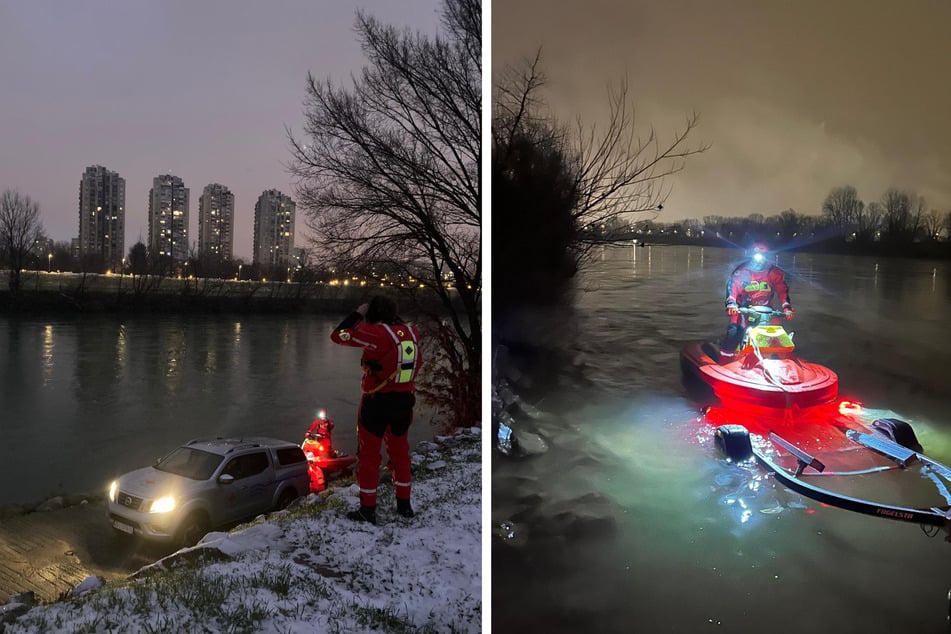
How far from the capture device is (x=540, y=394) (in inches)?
79.2

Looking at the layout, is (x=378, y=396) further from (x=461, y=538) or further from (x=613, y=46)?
(x=613, y=46)

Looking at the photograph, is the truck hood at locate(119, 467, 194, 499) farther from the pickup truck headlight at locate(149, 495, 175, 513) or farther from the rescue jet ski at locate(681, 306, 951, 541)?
the rescue jet ski at locate(681, 306, 951, 541)

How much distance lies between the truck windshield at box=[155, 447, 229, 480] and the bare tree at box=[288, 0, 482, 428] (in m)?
0.81

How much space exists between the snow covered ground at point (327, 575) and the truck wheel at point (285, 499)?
30 mm

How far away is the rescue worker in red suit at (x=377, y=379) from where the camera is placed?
1996 millimetres

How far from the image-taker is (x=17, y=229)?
1.70m

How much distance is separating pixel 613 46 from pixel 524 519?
63.6 inches

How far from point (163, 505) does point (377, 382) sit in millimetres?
746

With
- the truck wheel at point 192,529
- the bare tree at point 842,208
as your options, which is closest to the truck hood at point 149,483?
the truck wheel at point 192,529

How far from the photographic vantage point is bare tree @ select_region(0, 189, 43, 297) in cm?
169

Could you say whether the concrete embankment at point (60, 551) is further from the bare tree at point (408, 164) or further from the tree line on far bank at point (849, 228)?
the tree line on far bank at point (849, 228)

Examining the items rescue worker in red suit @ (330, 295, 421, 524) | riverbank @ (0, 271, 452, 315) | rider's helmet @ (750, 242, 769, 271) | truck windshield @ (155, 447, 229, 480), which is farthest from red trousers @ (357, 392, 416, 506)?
rider's helmet @ (750, 242, 769, 271)

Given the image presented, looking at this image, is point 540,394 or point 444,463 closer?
point 540,394

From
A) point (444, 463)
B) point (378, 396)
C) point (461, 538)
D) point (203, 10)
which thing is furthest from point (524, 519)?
point (203, 10)
